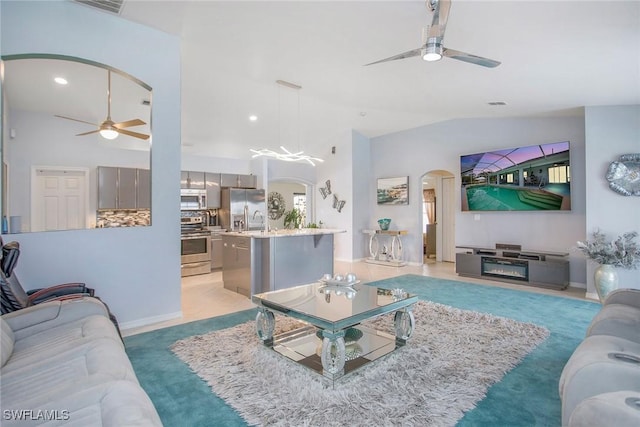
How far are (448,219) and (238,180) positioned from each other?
5.50 metres

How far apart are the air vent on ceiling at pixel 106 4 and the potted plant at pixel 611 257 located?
6.42 m

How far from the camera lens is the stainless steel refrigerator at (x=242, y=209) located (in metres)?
7.77

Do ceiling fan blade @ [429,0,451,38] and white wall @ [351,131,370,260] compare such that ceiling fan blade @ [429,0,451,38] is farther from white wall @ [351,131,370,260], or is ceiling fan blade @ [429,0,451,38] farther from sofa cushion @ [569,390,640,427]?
white wall @ [351,131,370,260]

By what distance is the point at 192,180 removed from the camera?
7.55 meters

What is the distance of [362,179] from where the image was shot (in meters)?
8.40

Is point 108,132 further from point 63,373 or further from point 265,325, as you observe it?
point 63,373

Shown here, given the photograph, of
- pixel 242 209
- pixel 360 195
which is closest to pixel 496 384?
pixel 360 195

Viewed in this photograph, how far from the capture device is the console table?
24.9 feet

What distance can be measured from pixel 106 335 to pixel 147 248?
1844mm

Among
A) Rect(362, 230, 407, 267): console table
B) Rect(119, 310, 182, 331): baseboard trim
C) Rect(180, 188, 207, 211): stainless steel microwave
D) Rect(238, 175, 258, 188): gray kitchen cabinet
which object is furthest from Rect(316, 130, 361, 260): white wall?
Rect(119, 310, 182, 331): baseboard trim

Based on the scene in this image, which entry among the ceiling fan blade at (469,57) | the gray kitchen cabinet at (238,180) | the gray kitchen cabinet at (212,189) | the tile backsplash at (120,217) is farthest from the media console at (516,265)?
the tile backsplash at (120,217)

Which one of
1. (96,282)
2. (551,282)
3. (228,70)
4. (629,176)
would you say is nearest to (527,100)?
(629,176)

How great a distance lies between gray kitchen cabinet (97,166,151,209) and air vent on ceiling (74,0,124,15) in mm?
3672

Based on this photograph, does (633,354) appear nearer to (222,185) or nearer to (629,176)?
(629,176)
